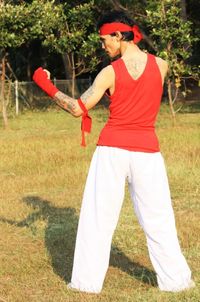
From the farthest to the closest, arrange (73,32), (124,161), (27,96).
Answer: (27,96), (73,32), (124,161)

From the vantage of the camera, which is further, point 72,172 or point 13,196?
point 72,172

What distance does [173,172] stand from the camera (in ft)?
35.7

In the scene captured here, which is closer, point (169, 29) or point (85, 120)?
point (85, 120)

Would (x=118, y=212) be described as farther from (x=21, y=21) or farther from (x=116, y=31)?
(x=21, y=21)

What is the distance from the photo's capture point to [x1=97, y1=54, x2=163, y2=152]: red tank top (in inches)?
192

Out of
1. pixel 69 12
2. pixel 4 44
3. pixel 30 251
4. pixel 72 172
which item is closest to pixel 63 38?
pixel 69 12

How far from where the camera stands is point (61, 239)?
707 centimetres

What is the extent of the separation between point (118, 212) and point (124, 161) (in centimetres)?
39

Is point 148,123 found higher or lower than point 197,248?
higher

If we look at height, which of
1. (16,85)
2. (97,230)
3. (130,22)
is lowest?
(16,85)

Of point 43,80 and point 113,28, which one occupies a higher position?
point 113,28

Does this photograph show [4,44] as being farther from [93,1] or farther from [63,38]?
[93,1]

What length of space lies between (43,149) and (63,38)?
13311 millimetres

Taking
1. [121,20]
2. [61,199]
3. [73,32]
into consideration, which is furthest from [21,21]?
[121,20]
